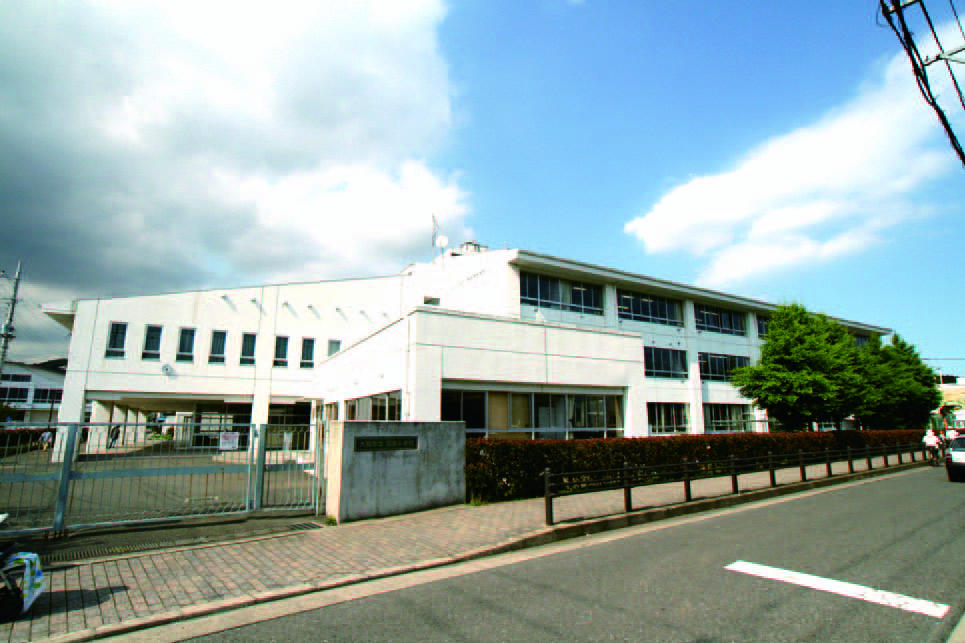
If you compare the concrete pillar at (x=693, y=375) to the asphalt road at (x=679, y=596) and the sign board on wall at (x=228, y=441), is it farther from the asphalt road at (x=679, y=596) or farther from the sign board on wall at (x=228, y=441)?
the sign board on wall at (x=228, y=441)

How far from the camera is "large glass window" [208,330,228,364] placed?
31.0 m

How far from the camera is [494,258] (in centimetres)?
2364

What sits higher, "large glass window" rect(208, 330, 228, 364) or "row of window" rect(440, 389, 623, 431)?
"large glass window" rect(208, 330, 228, 364)

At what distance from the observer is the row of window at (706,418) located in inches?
1078

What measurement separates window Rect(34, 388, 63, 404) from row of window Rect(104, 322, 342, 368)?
223 feet

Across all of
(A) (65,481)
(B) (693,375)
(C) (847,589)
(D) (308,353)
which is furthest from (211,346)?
(C) (847,589)

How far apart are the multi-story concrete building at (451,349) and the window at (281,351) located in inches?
3.0

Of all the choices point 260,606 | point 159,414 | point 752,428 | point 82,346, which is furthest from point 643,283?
point 159,414

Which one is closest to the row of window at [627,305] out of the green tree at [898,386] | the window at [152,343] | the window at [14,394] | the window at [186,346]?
the green tree at [898,386]

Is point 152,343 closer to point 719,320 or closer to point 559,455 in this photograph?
point 559,455

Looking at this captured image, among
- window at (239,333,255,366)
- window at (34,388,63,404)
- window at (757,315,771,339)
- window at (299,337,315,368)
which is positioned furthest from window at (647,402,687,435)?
window at (34,388,63,404)

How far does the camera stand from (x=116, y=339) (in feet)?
94.1

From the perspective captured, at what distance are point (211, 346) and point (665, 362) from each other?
2827 cm

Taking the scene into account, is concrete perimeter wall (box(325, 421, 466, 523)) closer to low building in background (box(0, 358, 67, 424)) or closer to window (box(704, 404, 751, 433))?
window (box(704, 404, 751, 433))
